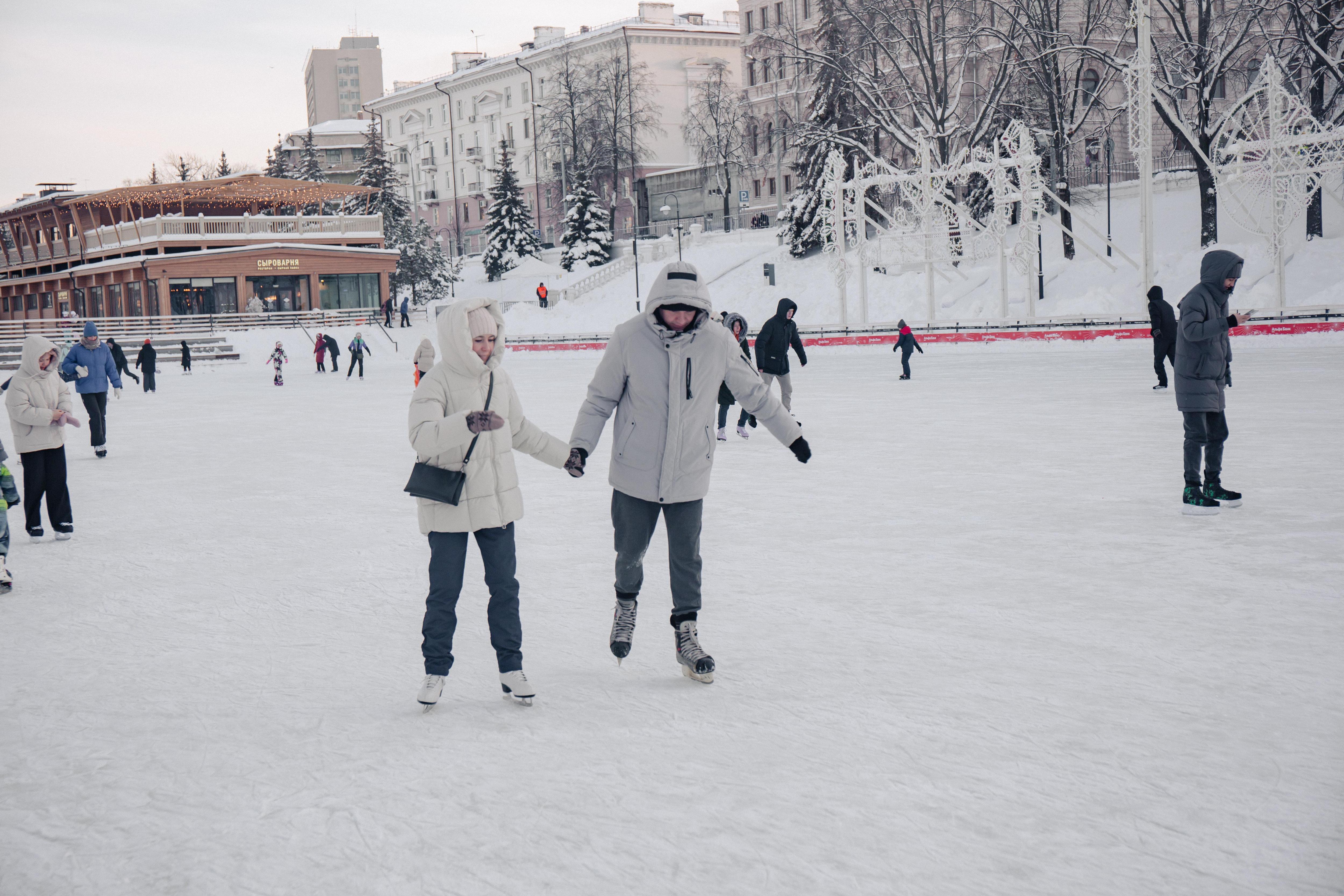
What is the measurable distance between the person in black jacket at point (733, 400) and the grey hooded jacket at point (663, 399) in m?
6.41

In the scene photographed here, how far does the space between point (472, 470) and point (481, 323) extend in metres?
0.52

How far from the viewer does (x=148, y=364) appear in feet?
92.2

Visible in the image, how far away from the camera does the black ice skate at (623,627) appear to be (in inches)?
189

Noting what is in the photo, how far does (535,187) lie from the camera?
78.8 meters

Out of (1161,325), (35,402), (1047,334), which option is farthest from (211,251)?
(35,402)

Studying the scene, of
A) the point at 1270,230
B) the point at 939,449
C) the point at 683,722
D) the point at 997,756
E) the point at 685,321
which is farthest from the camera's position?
the point at 1270,230

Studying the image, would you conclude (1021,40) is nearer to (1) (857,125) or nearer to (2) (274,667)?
(1) (857,125)

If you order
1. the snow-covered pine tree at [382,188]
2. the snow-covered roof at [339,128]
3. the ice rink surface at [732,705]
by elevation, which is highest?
the snow-covered roof at [339,128]

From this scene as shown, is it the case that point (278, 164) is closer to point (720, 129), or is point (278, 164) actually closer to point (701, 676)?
point (720, 129)

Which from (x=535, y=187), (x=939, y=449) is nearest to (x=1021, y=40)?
(x=939, y=449)

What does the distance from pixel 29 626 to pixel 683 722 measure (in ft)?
11.8

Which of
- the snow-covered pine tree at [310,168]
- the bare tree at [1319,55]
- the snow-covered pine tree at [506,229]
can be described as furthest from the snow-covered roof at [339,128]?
the bare tree at [1319,55]

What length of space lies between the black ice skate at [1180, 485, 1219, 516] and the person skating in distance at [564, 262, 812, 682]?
13.4 ft

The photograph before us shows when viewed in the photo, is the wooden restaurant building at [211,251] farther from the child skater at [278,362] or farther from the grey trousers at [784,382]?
the grey trousers at [784,382]
